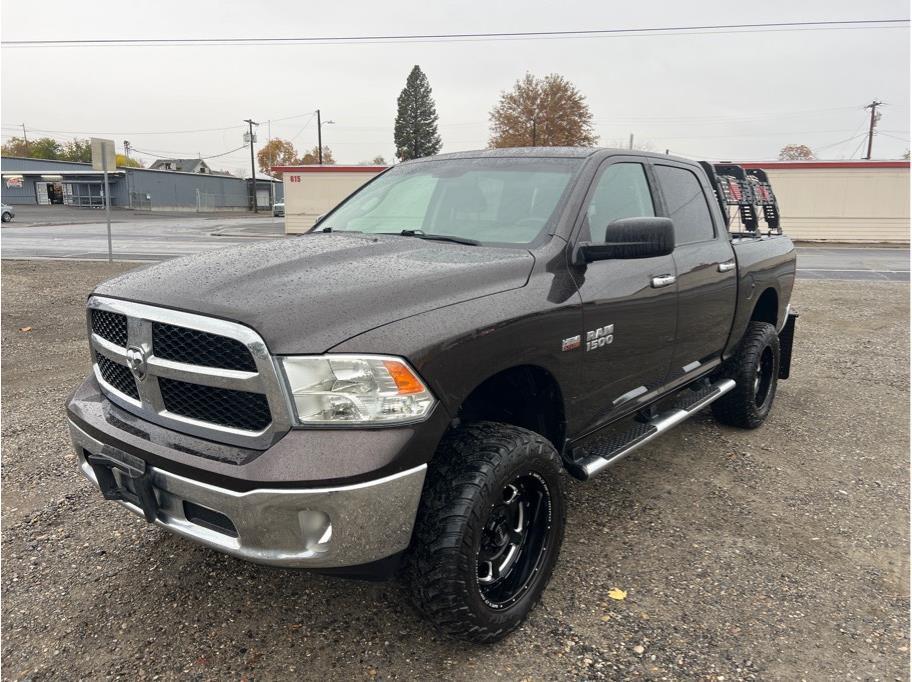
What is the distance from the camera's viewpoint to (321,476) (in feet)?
6.31

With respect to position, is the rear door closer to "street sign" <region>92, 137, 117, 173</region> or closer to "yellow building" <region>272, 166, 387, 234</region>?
"street sign" <region>92, 137, 117, 173</region>

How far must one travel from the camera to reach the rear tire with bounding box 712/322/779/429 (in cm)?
460

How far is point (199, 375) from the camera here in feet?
6.89

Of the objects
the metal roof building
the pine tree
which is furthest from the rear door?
the pine tree

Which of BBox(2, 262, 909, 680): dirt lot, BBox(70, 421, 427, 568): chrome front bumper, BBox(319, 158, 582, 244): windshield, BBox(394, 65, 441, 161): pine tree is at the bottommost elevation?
BBox(2, 262, 909, 680): dirt lot

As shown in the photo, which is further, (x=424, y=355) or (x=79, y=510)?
(x=79, y=510)

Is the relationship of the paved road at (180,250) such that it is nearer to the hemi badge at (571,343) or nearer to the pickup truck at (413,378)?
the pickup truck at (413,378)

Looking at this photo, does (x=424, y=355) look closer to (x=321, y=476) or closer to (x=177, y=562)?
(x=321, y=476)

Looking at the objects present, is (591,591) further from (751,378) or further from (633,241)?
(751,378)

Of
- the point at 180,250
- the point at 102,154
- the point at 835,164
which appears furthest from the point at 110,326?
the point at 835,164

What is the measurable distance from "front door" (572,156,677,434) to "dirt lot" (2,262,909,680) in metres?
0.74

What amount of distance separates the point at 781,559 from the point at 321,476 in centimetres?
235

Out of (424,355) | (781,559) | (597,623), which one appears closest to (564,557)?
(597,623)

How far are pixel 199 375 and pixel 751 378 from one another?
12.5ft
